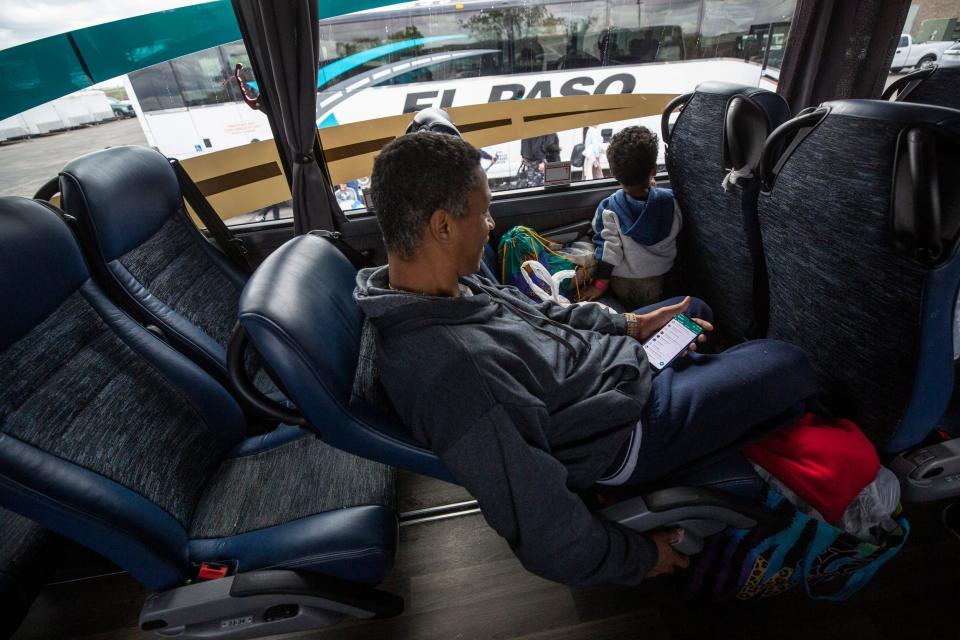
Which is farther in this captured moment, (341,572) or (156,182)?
(156,182)

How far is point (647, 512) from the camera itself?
1.04 metres

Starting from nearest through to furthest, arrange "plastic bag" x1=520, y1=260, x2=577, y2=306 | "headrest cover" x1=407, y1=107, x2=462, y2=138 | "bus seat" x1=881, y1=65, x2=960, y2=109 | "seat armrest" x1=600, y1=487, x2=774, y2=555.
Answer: "seat armrest" x1=600, y1=487, x2=774, y2=555, "headrest cover" x1=407, y1=107, x2=462, y2=138, "plastic bag" x1=520, y1=260, x2=577, y2=306, "bus seat" x1=881, y1=65, x2=960, y2=109

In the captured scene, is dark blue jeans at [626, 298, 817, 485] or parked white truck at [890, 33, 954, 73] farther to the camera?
parked white truck at [890, 33, 954, 73]

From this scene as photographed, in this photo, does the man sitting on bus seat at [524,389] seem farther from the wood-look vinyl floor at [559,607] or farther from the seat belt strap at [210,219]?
the seat belt strap at [210,219]

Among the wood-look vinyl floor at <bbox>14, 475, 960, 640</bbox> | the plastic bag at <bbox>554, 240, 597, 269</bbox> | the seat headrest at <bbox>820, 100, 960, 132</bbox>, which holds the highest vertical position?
the seat headrest at <bbox>820, 100, 960, 132</bbox>

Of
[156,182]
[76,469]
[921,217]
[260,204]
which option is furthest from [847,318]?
[260,204]

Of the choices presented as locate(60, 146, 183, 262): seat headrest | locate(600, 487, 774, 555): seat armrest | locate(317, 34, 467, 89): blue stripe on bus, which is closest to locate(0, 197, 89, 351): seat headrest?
locate(60, 146, 183, 262): seat headrest

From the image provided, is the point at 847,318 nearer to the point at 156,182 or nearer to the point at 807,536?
the point at 807,536

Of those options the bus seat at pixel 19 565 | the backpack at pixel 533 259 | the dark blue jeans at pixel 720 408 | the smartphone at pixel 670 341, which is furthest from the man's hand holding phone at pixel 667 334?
the bus seat at pixel 19 565

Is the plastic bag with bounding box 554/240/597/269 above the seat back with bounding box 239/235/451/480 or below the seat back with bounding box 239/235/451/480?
below

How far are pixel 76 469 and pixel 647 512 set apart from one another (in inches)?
50.1

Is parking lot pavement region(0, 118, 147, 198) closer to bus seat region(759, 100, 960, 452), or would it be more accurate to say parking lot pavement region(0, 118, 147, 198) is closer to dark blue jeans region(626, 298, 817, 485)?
dark blue jeans region(626, 298, 817, 485)

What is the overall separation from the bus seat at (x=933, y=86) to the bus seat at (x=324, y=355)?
9.02ft

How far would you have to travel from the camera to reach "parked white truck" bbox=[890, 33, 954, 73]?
8.43ft
